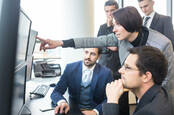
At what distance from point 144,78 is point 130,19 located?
0.50 m

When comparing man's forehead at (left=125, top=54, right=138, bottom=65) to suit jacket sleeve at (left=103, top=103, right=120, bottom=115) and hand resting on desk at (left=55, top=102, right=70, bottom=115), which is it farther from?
hand resting on desk at (left=55, top=102, right=70, bottom=115)

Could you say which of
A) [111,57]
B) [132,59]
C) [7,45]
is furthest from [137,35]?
[7,45]

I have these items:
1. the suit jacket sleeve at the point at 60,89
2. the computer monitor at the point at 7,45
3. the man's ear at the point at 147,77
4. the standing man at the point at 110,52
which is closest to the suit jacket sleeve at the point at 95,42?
the suit jacket sleeve at the point at 60,89

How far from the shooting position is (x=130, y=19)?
1438mm

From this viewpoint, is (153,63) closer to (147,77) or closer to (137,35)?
(147,77)

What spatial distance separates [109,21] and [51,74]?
1.04 meters

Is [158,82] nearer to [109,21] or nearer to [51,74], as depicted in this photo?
[109,21]

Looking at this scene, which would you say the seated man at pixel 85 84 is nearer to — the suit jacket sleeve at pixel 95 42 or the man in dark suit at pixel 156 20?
the suit jacket sleeve at pixel 95 42

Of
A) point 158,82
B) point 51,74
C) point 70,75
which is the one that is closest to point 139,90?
point 158,82

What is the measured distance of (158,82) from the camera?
44.1 inches

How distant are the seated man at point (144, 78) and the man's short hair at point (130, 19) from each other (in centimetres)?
29

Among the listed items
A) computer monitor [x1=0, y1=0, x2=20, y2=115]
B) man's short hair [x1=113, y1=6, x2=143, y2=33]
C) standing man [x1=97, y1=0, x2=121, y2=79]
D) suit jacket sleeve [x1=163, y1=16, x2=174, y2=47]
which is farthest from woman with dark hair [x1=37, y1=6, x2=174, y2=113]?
computer monitor [x1=0, y1=0, x2=20, y2=115]

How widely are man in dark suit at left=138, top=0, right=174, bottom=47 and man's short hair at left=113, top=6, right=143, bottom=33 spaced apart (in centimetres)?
64

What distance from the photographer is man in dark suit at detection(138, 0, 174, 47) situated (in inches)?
77.6
